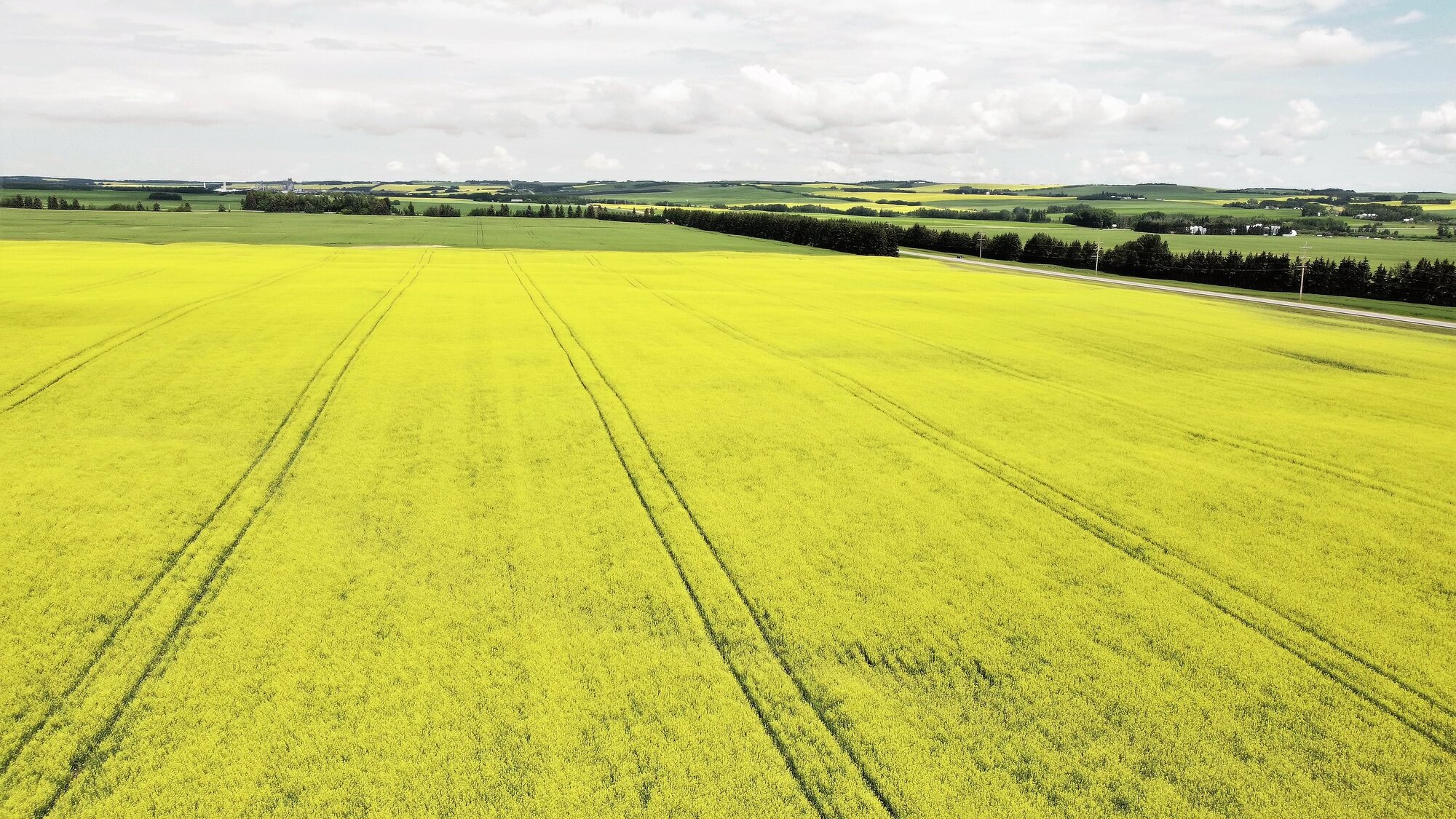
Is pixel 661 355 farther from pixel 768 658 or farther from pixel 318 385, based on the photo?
pixel 768 658

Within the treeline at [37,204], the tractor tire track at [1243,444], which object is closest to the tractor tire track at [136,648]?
the tractor tire track at [1243,444]

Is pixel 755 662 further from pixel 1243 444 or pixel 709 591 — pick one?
pixel 1243 444

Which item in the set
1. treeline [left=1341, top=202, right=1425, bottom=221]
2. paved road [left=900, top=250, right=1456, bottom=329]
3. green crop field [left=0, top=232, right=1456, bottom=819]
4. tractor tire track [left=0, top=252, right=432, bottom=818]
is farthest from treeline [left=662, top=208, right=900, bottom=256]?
treeline [left=1341, top=202, right=1425, bottom=221]

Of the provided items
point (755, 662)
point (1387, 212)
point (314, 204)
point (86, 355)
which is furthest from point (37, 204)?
point (1387, 212)

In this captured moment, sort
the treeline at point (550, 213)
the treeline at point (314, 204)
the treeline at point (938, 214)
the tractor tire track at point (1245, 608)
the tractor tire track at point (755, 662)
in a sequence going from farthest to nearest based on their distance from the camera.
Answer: the treeline at point (938, 214) → the treeline at point (314, 204) → the treeline at point (550, 213) → the tractor tire track at point (1245, 608) → the tractor tire track at point (755, 662)

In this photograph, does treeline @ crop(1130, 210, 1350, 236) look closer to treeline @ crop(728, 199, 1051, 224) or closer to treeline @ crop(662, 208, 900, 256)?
treeline @ crop(728, 199, 1051, 224)

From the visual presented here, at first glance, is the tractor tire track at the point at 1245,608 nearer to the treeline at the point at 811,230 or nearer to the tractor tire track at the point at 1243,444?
the tractor tire track at the point at 1243,444

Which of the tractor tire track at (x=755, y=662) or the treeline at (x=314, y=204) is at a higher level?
the treeline at (x=314, y=204)
